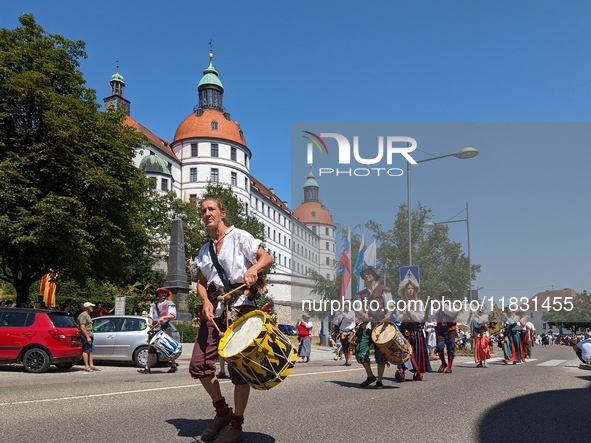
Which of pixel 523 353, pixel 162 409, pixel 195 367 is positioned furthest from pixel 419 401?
pixel 523 353

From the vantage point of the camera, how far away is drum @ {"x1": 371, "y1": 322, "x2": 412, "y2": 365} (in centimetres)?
850

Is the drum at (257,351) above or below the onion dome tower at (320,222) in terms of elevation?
below

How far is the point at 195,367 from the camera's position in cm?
434

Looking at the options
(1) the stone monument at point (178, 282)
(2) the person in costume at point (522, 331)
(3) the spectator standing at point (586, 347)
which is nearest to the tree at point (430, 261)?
(1) the stone monument at point (178, 282)

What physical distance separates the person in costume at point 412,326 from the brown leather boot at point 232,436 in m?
5.85

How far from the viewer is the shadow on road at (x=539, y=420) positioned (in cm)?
488

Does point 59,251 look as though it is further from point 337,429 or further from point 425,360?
point 337,429

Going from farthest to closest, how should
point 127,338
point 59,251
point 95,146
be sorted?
point 95,146
point 59,251
point 127,338

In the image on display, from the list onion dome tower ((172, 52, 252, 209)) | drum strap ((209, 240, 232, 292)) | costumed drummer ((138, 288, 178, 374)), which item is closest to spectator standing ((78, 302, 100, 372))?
costumed drummer ((138, 288, 178, 374))

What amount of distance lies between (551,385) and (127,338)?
1061 centimetres

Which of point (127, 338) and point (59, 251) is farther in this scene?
point (59, 251)

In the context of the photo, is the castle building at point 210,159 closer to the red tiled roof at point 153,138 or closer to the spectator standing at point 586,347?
the red tiled roof at point 153,138

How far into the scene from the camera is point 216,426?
4.36m

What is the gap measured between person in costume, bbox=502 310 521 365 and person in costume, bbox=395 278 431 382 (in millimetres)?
7731
